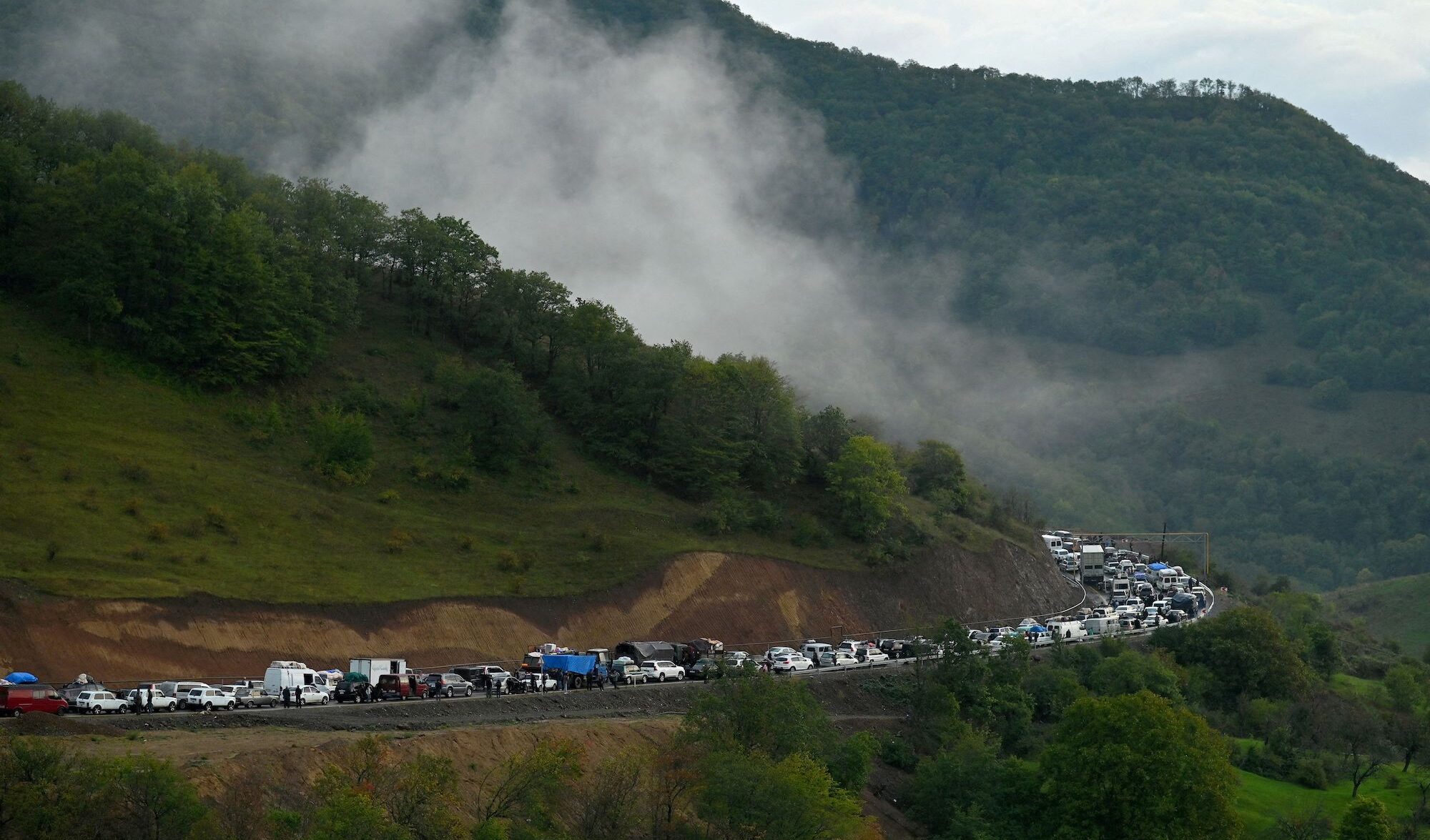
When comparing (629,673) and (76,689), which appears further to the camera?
(629,673)

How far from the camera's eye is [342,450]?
96000 millimetres

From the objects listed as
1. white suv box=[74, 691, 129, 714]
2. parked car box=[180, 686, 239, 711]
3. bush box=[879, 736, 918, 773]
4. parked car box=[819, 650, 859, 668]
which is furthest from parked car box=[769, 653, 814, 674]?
white suv box=[74, 691, 129, 714]

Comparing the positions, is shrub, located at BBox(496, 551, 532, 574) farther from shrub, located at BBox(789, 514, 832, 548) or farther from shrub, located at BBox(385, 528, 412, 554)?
shrub, located at BBox(789, 514, 832, 548)

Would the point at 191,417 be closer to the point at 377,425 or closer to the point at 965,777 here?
the point at 377,425

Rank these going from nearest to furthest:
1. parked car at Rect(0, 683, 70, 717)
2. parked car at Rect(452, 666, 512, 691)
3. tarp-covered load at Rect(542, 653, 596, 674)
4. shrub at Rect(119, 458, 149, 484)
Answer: parked car at Rect(0, 683, 70, 717)
parked car at Rect(452, 666, 512, 691)
tarp-covered load at Rect(542, 653, 596, 674)
shrub at Rect(119, 458, 149, 484)

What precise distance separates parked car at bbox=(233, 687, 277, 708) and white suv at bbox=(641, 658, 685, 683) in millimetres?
22498

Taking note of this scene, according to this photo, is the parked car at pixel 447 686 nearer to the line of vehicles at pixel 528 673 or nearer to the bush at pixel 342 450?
the line of vehicles at pixel 528 673

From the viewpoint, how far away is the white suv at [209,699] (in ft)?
196

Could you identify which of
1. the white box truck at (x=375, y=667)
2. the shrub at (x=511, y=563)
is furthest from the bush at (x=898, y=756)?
the white box truck at (x=375, y=667)

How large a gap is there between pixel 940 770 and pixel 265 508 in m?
42.1

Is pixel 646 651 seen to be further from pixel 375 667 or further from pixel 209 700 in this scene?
pixel 209 700

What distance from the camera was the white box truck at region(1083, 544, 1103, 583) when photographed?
153 meters

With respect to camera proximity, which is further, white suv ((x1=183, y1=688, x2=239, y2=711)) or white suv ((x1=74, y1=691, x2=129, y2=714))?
white suv ((x1=183, y1=688, x2=239, y2=711))

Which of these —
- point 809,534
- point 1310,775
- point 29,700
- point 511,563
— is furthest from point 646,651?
point 1310,775
